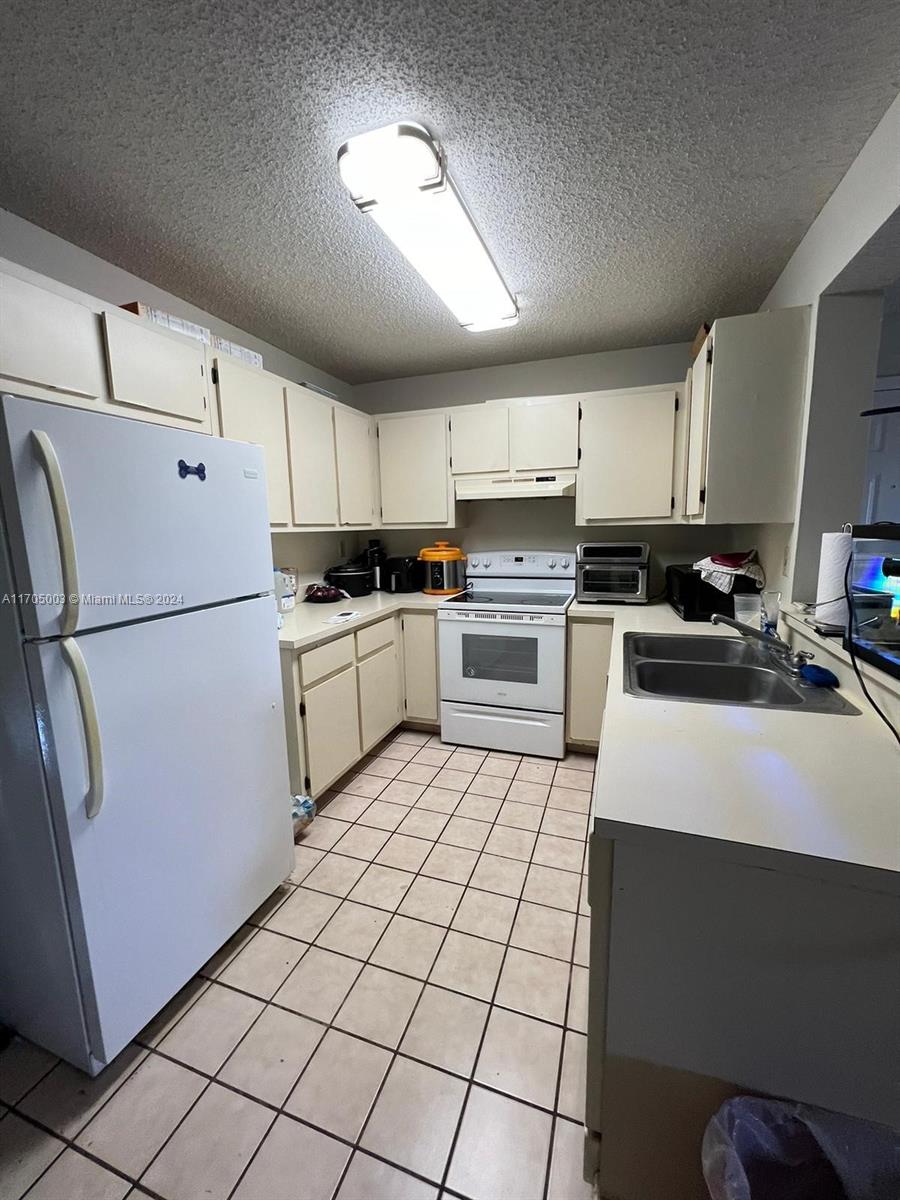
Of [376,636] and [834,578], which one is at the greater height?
[834,578]

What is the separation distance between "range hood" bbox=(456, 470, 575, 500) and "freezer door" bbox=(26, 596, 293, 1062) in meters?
1.66

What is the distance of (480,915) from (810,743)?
1186 mm

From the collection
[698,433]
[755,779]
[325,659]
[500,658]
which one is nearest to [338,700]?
[325,659]

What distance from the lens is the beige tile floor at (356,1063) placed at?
3.18 feet

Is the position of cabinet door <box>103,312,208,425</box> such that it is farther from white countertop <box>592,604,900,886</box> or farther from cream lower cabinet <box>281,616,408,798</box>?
white countertop <box>592,604,900,886</box>

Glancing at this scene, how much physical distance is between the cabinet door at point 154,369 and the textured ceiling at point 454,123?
1.16ft

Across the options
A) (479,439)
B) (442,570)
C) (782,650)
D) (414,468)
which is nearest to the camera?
(782,650)

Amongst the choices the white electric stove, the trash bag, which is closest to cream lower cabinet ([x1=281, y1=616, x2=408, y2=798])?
the white electric stove

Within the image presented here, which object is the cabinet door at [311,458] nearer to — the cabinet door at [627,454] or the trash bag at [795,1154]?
the cabinet door at [627,454]

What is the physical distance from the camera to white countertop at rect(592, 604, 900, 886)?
2.36ft

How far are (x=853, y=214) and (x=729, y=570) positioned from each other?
1.22 meters

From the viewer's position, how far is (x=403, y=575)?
Answer: 321cm

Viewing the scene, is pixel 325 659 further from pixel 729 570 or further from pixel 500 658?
pixel 729 570

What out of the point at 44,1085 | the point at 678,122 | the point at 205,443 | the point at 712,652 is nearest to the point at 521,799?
the point at 712,652
